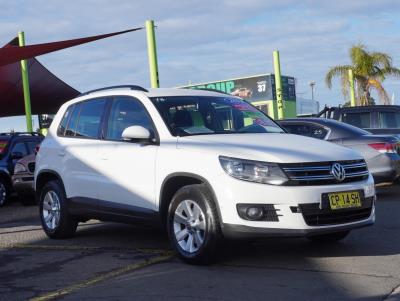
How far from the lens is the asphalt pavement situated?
5.26 m

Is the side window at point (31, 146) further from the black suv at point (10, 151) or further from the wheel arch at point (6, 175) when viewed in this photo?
the wheel arch at point (6, 175)

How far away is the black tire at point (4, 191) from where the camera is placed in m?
13.6

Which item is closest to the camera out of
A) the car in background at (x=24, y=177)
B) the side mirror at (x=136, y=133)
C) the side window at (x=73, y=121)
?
the side mirror at (x=136, y=133)

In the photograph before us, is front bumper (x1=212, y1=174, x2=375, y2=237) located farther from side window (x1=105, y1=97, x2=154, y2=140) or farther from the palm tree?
the palm tree

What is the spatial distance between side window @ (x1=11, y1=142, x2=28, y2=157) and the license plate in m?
9.62

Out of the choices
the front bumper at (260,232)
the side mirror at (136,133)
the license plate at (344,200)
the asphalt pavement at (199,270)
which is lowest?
the asphalt pavement at (199,270)

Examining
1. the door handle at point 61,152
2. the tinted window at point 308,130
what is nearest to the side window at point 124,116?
the door handle at point 61,152

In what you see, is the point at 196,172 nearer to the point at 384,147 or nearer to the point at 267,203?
the point at 267,203

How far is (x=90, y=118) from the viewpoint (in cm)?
784

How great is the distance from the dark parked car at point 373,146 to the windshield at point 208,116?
370cm

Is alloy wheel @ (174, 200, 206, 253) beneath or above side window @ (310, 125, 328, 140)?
beneath

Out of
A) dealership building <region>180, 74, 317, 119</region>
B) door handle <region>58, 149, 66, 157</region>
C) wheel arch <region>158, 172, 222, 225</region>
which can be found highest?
dealership building <region>180, 74, 317, 119</region>

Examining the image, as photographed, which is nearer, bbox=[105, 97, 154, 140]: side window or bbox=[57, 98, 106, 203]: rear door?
bbox=[105, 97, 154, 140]: side window

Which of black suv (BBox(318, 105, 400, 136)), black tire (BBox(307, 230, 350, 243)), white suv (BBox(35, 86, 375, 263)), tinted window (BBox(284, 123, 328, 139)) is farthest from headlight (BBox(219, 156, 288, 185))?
black suv (BBox(318, 105, 400, 136))
